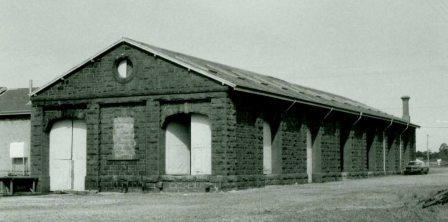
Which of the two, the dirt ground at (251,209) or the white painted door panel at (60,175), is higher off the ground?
the white painted door panel at (60,175)

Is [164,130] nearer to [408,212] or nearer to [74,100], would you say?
Result: [74,100]

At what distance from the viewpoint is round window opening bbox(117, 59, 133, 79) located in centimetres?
2706

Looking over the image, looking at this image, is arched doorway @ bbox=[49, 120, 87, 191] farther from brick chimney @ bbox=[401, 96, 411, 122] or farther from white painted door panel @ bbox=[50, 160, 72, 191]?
brick chimney @ bbox=[401, 96, 411, 122]

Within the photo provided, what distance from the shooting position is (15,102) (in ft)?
122

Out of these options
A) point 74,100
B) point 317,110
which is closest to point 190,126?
point 74,100

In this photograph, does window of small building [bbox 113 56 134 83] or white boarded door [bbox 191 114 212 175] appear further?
window of small building [bbox 113 56 134 83]

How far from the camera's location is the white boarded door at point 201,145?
2550cm

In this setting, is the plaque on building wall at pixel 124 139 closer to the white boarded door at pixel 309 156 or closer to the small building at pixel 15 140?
the small building at pixel 15 140

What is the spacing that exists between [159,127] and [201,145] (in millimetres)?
1857

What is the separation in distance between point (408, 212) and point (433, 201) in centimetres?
151

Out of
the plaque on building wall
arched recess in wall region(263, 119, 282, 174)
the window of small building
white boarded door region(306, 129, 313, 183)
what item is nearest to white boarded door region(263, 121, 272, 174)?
arched recess in wall region(263, 119, 282, 174)

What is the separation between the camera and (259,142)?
27.3 metres

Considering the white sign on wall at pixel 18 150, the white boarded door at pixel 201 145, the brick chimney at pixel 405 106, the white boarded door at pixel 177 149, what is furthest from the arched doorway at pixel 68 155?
the brick chimney at pixel 405 106

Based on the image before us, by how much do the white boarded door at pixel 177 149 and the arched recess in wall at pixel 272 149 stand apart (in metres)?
3.69
